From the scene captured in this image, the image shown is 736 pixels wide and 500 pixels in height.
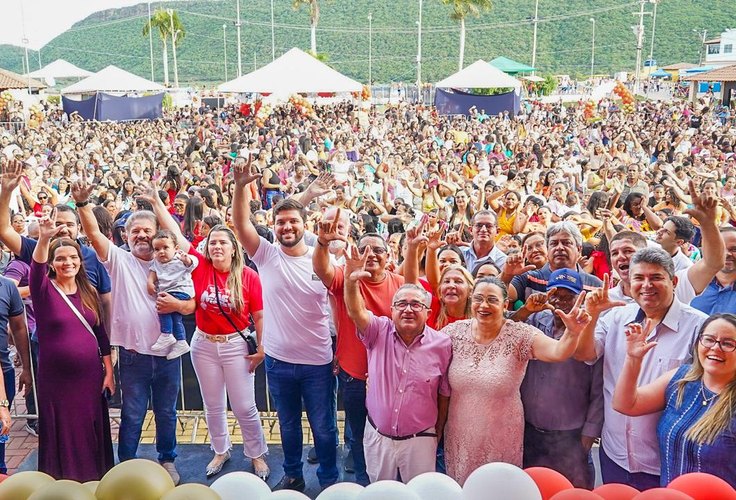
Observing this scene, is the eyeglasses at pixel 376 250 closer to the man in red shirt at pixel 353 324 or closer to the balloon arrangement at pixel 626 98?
the man in red shirt at pixel 353 324

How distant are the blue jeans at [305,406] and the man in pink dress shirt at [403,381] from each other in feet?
2.13

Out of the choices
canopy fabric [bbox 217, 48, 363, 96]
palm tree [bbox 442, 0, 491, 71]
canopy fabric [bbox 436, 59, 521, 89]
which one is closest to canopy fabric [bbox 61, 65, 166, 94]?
canopy fabric [bbox 217, 48, 363, 96]

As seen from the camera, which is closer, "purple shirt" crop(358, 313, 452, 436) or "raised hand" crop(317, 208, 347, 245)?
"purple shirt" crop(358, 313, 452, 436)

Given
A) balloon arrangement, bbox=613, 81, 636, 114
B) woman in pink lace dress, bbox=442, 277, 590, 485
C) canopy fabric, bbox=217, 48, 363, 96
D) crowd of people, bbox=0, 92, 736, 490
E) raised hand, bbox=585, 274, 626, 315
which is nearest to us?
raised hand, bbox=585, 274, 626, 315

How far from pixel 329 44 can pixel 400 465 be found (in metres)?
96.2

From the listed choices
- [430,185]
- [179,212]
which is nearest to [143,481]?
[179,212]

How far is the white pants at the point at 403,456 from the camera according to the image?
10.7 feet

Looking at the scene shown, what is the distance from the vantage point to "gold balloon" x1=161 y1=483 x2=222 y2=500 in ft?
7.49

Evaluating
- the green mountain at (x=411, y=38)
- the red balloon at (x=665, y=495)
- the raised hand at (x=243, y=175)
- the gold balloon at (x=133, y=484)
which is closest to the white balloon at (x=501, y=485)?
the red balloon at (x=665, y=495)

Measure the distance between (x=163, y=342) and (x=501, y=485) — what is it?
2.32 meters

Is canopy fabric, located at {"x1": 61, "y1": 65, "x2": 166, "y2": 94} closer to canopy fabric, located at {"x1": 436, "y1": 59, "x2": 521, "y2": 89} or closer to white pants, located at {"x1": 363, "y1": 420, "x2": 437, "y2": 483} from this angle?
canopy fabric, located at {"x1": 436, "y1": 59, "x2": 521, "y2": 89}

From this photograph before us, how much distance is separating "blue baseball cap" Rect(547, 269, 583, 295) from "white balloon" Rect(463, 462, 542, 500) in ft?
3.64

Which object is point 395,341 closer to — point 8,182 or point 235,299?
point 235,299

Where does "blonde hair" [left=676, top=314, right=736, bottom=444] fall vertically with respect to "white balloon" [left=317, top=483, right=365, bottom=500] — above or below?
above
